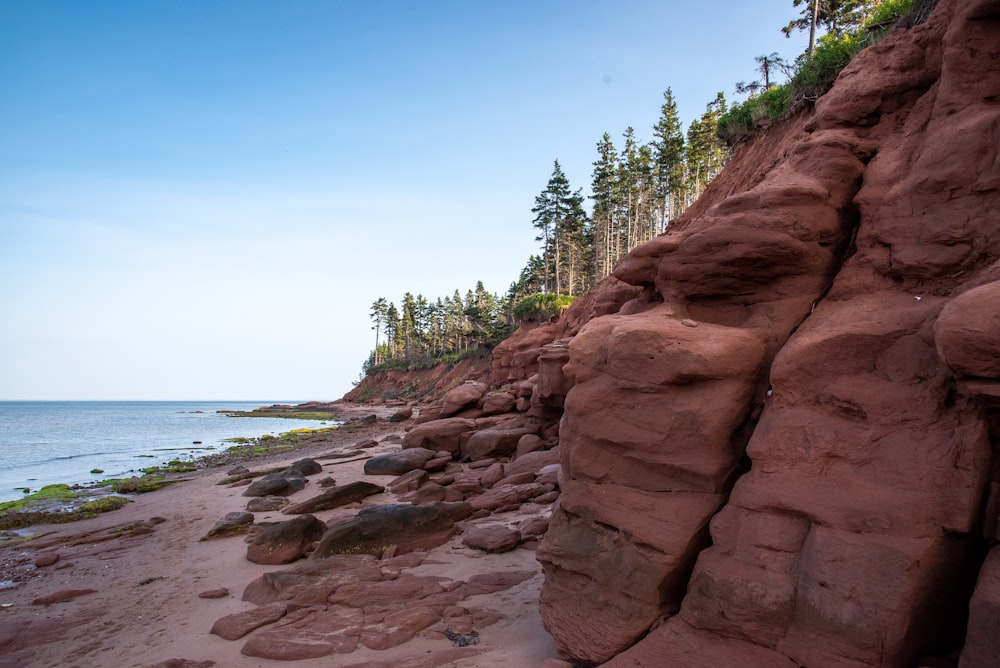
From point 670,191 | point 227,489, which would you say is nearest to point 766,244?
point 227,489

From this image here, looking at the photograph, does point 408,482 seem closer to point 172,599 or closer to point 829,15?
→ point 172,599

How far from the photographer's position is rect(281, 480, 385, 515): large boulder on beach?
43.3ft

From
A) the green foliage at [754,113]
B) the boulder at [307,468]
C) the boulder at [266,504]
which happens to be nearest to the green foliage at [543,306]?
the boulder at [307,468]

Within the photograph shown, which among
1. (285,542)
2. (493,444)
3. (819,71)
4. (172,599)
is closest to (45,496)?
(172,599)

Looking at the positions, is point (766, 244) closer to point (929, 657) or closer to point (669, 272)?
point (669, 272)

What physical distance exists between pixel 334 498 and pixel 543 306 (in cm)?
3038

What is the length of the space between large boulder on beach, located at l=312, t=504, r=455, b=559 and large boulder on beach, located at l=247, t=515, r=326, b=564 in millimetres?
526

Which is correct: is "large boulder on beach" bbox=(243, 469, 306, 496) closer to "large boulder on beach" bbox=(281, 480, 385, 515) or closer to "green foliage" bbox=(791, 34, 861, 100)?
"large boulder on beach" bbox=(281, 480, 385, 515)

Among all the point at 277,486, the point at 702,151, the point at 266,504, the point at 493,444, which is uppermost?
the point at 702,151

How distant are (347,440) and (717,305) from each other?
2800 cm

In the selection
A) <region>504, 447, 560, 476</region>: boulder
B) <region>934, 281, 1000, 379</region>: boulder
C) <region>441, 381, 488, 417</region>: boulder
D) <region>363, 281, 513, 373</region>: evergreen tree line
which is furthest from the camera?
<region>363, 281, 513, 373</region>: evergreen tree line

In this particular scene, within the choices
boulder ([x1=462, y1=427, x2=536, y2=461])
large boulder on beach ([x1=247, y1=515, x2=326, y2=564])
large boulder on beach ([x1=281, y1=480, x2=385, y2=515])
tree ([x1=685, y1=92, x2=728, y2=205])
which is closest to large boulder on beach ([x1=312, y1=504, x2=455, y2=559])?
large boulder on beach ([x1=247, y1=515, x2=326, y2=564])

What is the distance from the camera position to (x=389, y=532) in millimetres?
9805

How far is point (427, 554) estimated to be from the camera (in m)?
9.61
